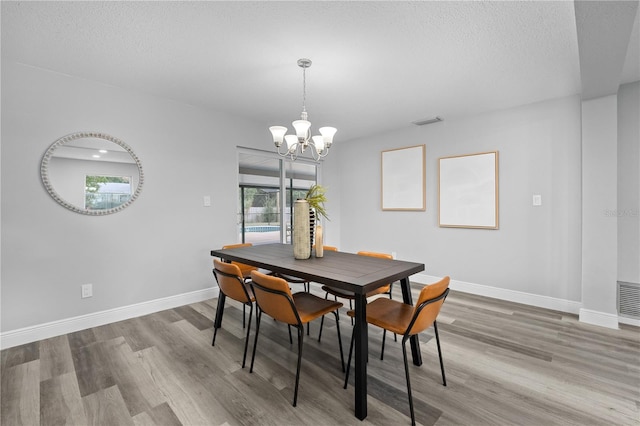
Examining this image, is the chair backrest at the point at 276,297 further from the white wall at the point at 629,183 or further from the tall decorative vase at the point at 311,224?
the white wall at the point at 629,183

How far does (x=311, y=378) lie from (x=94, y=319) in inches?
92.0

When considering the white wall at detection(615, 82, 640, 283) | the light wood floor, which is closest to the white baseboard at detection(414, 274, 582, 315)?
the light wood floor

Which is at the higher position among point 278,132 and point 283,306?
point 278,132

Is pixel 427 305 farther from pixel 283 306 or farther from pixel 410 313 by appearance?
pixel 283 306

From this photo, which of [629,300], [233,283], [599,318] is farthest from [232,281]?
[629,300]

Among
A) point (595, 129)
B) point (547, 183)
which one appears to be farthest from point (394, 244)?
point (595, 129)

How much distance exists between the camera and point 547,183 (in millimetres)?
3354

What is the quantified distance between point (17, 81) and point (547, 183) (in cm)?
539

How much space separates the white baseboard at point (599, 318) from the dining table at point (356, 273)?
6.90ft

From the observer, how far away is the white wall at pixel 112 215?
2.49 metres

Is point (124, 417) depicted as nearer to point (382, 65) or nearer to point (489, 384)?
point (489, 384)

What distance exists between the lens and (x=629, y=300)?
2875 millimetres

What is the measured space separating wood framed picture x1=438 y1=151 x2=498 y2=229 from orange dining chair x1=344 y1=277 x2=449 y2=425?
234cm

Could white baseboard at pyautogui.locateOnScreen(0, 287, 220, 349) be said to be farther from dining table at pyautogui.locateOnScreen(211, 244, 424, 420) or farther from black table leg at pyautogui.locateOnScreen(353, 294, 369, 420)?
black table leg at pyautogui.locateOnScreen(353, 294, 369, 420)
